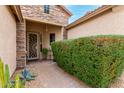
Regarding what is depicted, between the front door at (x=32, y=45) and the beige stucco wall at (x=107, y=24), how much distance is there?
14.9 feet

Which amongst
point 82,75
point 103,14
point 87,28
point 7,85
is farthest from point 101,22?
point 7,85

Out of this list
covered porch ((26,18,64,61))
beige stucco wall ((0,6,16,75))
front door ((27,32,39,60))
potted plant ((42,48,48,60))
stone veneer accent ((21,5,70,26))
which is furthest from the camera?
potted plant ((42,48,48,60))

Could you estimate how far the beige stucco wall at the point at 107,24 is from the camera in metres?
7.64

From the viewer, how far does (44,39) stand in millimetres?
14617

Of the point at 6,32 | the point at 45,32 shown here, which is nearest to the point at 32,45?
the point at 45,32

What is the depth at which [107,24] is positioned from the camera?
8.59 meters

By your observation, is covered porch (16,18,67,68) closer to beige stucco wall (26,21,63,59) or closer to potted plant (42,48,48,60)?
beige stucco wall (26,21,63,59)

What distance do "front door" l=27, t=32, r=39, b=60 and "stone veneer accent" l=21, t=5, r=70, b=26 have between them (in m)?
2.06

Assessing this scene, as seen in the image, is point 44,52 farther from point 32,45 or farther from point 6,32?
point 6,32

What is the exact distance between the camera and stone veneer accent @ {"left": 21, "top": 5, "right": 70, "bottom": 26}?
11352 mm

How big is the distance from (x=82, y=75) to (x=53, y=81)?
1438 millimetres

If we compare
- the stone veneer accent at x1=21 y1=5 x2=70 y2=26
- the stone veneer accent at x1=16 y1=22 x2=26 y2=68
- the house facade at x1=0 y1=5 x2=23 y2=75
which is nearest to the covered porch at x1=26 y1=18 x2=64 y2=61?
the stone veneer accent at x1=21 y1=5 x2=70 y2=26

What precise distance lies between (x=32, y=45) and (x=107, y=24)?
738 cm

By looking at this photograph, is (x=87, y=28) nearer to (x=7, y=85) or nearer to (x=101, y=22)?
(x=101, y=22)
